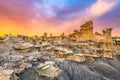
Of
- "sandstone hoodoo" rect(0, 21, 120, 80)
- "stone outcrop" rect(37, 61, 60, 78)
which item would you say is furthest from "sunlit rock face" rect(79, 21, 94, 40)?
"stone outcrop" rect(37, 61, 60, 78)

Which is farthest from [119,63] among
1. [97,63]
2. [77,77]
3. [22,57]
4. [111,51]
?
[22,57]

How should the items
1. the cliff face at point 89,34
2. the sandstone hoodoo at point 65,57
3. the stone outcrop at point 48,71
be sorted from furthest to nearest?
the cliff face at point 89,34 → the sandstone hoodoo at point 65,57 → the stone outcrop at point 48,71

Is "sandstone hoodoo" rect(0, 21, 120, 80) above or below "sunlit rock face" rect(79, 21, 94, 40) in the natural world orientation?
below

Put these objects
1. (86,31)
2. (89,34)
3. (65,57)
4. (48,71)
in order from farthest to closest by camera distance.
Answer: (89,34) < (86,31) < (65,57) < (48,71)

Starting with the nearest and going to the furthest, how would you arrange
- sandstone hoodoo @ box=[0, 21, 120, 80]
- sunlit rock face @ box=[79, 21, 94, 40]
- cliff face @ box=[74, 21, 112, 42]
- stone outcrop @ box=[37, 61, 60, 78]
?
stone outcrop @ box=[37, 61, 60, 78] < sandstone hoodoo @ box=[0, 21, 120, 80] < sunlit rock face @ box=[79, 21, 94, 40] < cliff face @ box=[74, 21, 112, 42]

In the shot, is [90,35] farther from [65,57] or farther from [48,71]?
[48,71]

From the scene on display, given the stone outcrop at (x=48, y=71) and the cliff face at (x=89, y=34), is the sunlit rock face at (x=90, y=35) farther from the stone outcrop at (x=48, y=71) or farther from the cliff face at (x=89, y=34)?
the stone outcrop at (x=48, y=71)

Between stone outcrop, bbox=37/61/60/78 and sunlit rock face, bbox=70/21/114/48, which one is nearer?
stone outcrop, bbox=37/61/60/78

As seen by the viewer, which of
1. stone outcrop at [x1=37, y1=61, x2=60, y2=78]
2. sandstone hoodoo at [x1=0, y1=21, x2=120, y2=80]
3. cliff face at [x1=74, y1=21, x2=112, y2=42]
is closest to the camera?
stone outcrop at [x1=37, y1=61, x2=60, y2=78]

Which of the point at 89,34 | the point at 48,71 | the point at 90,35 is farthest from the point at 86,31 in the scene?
the point at 48,71

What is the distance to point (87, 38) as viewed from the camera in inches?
2127

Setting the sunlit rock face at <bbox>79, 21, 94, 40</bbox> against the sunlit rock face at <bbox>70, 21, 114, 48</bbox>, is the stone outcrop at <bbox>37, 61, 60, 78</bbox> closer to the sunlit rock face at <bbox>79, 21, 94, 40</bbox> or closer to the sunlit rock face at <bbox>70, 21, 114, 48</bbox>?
the sunlit rock face at <bbox>70, 21, 114, 48</bbox>

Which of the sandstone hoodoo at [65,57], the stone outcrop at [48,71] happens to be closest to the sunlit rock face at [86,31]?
the sandstone hoodoo at [65,57]

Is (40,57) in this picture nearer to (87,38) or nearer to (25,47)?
(25,47)
